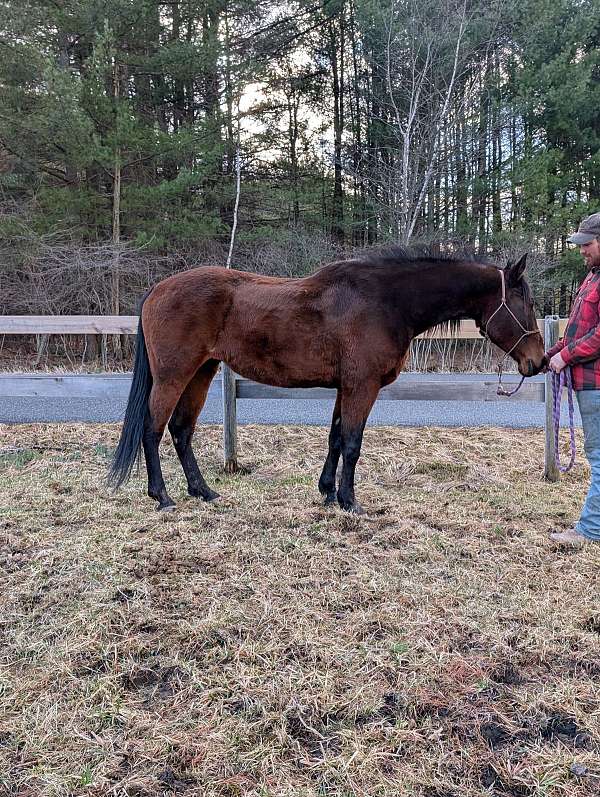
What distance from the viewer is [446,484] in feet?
13.9

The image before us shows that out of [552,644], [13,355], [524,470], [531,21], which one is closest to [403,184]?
[531,21]

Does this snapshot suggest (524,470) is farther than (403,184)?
No

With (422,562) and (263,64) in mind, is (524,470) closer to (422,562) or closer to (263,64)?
(422,562)

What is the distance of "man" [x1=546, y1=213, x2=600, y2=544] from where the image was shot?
2.89m

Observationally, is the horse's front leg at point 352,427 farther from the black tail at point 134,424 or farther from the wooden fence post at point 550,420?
the wooden fence post at point 550,420

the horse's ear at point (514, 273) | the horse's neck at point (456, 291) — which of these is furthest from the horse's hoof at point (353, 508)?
the horse's ear at point (514, 273)

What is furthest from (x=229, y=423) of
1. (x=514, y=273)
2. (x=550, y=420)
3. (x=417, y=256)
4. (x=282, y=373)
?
(x=550, y=420)

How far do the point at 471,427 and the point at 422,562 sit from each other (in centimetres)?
366

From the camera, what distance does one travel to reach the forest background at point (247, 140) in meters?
11.9

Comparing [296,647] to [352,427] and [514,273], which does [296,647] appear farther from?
[514,273]

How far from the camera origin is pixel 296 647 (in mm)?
2072

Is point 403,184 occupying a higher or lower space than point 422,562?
higher

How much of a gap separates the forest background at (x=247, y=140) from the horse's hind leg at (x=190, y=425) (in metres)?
9.90

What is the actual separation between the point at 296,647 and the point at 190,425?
2.27 meters
